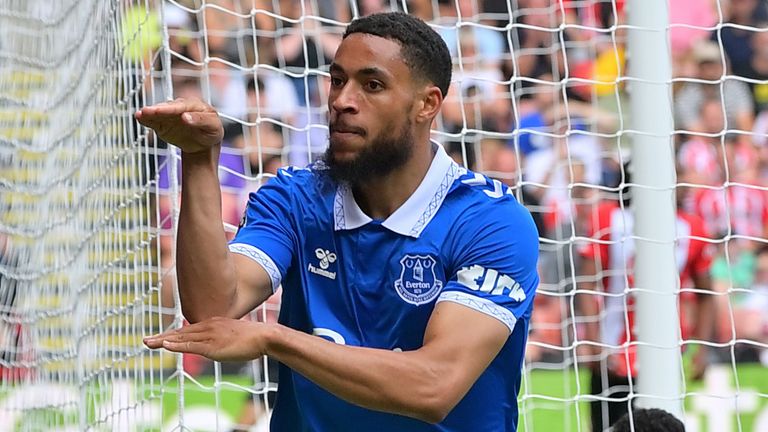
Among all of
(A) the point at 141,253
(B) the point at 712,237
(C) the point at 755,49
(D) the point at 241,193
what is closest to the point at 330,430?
(A) the point at 141,253

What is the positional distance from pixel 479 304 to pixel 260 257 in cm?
51

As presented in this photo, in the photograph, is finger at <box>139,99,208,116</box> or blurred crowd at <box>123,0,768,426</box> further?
blurred crowd at <box>123,0,768,426</box>

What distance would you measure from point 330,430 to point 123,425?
1760mm

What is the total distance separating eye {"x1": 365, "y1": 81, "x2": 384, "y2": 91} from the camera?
120 inches

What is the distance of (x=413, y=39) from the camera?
10.3ft

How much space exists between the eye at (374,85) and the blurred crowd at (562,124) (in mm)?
2976

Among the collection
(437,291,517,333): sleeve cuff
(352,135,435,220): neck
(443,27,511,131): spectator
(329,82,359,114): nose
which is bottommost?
(437,291,517,333): sleeve cuff

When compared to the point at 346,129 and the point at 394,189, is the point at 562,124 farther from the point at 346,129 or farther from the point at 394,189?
the point at 346,129

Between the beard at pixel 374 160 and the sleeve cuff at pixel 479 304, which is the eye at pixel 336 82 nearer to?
the beard at pixel 374 160

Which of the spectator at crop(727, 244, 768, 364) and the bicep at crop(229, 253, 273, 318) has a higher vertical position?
the spectator at crop(727, 244, 768, 364)

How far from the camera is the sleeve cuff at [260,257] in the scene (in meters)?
3.05

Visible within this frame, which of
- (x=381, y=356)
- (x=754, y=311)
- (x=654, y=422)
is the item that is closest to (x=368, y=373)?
(x=381, y=356)

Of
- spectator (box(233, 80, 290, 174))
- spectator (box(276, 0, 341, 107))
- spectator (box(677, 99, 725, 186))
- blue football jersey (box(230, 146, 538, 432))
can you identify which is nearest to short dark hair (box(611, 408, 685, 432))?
blue football jersey (box(230, 146, 538, 432))

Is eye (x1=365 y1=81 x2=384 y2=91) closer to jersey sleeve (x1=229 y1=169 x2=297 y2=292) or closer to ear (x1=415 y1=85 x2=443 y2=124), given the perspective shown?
ear (x1=415 y1=85 x2=443 y2=124)
